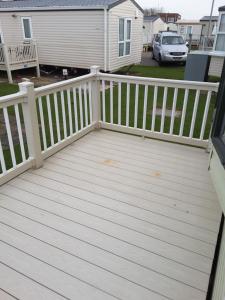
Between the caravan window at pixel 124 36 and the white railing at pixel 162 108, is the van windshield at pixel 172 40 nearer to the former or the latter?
the caravan window at pixel 124 36

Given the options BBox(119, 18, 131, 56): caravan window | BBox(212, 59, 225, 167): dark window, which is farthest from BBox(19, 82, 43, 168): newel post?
BBox(119, 18, 131, 56): caravan window

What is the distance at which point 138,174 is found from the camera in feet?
9.08

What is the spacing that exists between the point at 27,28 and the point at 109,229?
1136 centimetres

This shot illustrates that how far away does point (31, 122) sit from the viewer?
2562 mm

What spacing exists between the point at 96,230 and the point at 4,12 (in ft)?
39.5

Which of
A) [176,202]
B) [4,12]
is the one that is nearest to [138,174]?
[176,202]

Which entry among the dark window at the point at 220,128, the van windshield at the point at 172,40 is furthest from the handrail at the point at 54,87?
the van windshield at the point at 172,40

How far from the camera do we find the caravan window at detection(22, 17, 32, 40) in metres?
10.7

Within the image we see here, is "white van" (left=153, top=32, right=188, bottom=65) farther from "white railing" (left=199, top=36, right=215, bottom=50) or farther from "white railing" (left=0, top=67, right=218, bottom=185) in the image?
"white railing" (left=0, top=67, right=218, bottom=185)

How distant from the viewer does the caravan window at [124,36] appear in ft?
34.6

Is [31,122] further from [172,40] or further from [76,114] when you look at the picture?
[172,40]

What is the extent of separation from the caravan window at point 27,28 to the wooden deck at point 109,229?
32.5 ft

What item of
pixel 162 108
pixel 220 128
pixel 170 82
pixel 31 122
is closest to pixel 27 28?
pixel 162 108

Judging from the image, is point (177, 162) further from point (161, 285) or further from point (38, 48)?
point (38, 48)
